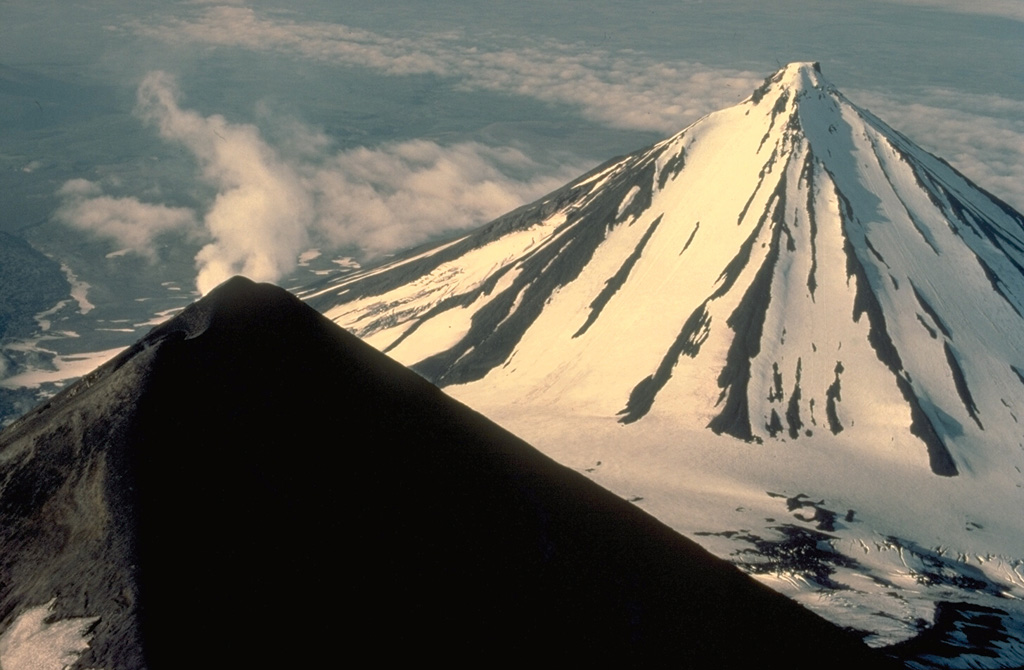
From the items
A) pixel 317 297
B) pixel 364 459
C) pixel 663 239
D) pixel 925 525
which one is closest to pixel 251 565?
pixel 364 459

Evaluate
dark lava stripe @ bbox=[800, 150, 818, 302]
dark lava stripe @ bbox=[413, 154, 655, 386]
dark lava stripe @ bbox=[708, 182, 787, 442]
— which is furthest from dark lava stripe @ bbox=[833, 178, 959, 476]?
dark lava stripe @ bbox=[413, 154, 655, 386]

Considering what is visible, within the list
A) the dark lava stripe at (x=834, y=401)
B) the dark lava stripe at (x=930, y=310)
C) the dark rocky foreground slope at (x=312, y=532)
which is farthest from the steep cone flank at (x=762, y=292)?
the dark rocky foreground slope at (x=312, y=532)

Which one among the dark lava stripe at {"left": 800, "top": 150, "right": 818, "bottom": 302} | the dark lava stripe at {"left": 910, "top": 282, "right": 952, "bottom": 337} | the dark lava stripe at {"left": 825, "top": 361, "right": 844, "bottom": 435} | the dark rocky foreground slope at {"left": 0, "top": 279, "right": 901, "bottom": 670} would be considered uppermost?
the dark lava stripe at {"left": 800, "top": 150, "right": 818, "bottom": 302}

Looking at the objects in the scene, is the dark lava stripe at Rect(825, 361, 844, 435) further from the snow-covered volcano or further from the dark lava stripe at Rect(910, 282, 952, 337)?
the dark lava stripe at Rect(910, 282, 952, 337)

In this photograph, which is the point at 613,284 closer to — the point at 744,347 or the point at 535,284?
the point at 535,284

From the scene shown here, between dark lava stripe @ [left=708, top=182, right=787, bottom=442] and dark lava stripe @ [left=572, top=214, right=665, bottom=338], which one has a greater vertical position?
dark lava stripe @ [left=572, top=214, right=665, bottom=338]

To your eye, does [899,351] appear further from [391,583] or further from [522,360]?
[391,583]
